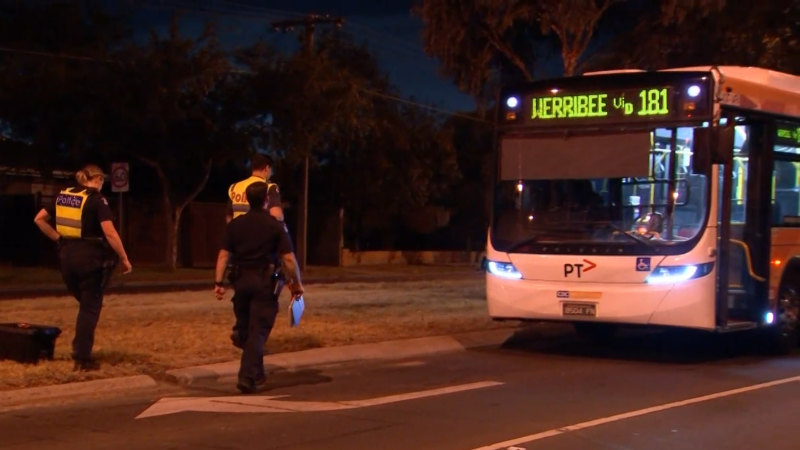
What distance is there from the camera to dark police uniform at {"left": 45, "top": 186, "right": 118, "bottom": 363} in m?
10.0

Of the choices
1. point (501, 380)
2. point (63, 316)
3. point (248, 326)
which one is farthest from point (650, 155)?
point (63, 316)

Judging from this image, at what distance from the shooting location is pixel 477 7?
2114cm

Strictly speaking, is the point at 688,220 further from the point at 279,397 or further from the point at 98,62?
the point at 98,62

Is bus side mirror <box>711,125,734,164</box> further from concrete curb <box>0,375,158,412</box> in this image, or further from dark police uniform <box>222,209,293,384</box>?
concrete curb <box>0,375,158,412</box>

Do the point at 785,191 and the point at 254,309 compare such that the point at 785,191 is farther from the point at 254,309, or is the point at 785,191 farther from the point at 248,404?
the point at 248,404

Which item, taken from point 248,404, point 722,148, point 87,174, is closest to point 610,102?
point 722,148

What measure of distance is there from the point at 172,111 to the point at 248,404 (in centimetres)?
2004

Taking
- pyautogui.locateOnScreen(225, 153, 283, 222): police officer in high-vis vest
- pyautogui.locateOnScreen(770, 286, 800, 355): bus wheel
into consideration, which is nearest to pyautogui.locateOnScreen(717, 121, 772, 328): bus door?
pyautogui.locateOnScreen(770, 286, 800, 355): bus wheel

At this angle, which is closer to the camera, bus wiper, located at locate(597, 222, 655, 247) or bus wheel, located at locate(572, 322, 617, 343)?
bus wiper, located at locate(597, 222, 655, 247)

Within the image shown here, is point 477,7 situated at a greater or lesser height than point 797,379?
greater

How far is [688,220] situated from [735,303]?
154 centimetres

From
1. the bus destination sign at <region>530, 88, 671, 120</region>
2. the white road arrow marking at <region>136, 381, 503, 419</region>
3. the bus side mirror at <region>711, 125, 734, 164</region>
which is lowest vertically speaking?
the white road arrow marking at <region>136, 381, 503, 419</region>

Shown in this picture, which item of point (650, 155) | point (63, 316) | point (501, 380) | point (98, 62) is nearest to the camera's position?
point (501, 380)

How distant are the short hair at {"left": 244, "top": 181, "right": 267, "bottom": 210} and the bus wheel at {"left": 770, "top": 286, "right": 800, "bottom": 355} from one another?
22.4ft
